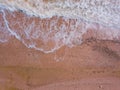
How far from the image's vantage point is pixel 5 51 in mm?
1966

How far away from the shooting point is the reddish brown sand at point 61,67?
1947 mm

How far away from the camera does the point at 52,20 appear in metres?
1.97

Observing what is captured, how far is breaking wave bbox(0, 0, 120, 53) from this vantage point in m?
1.94

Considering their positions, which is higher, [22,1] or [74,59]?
[22,1]

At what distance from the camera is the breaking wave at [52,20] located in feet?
6.38

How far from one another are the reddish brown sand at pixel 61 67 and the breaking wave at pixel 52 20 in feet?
0.15

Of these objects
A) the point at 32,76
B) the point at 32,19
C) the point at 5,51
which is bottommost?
the point at 32,76

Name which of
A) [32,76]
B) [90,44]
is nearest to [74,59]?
[90,44]

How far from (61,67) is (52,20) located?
0.93 ft

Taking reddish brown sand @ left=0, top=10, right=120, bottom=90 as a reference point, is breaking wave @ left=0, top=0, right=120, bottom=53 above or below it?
above

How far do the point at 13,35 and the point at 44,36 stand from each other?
0.60 ft

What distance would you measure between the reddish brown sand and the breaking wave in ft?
0.15

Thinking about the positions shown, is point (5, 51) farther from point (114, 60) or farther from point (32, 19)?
point (114, 60)

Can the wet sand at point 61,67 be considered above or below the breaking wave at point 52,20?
below
